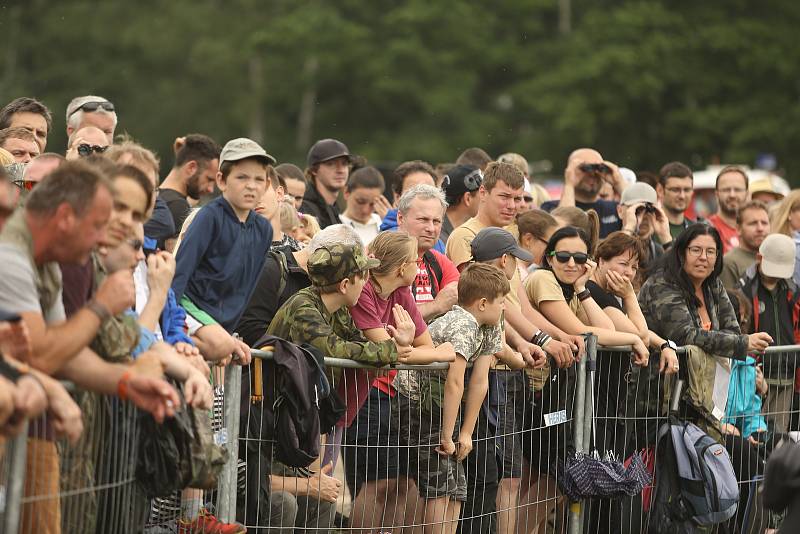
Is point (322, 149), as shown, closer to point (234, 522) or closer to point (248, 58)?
point (234, 522)

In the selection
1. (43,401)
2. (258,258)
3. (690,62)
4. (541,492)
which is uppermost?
(690,62)

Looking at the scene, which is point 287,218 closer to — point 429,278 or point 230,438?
point 429,278

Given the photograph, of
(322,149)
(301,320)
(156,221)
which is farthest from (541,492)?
(322,149)

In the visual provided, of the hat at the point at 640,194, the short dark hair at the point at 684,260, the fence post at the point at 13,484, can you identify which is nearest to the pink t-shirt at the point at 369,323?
the fence post at the point at 13,484

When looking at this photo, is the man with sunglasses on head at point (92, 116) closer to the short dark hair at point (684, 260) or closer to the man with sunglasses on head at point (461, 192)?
the man with sunglasses on head at point (461, 192)

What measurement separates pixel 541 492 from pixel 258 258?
2396 millimetres

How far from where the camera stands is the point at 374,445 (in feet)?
23.0

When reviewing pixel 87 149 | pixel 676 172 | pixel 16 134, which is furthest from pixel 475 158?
pixel 87 149

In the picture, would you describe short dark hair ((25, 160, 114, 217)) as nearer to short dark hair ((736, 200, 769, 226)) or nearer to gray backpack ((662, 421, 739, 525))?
gray backpack ((662, 421, 739, 525))

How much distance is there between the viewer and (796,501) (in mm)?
5957

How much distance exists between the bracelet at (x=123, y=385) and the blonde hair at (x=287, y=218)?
3644mm

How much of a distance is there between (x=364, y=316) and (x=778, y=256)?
427 centimetres

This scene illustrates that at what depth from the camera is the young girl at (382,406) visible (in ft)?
23.0

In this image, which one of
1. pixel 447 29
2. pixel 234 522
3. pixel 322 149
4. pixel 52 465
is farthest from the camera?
pixel 447 29
